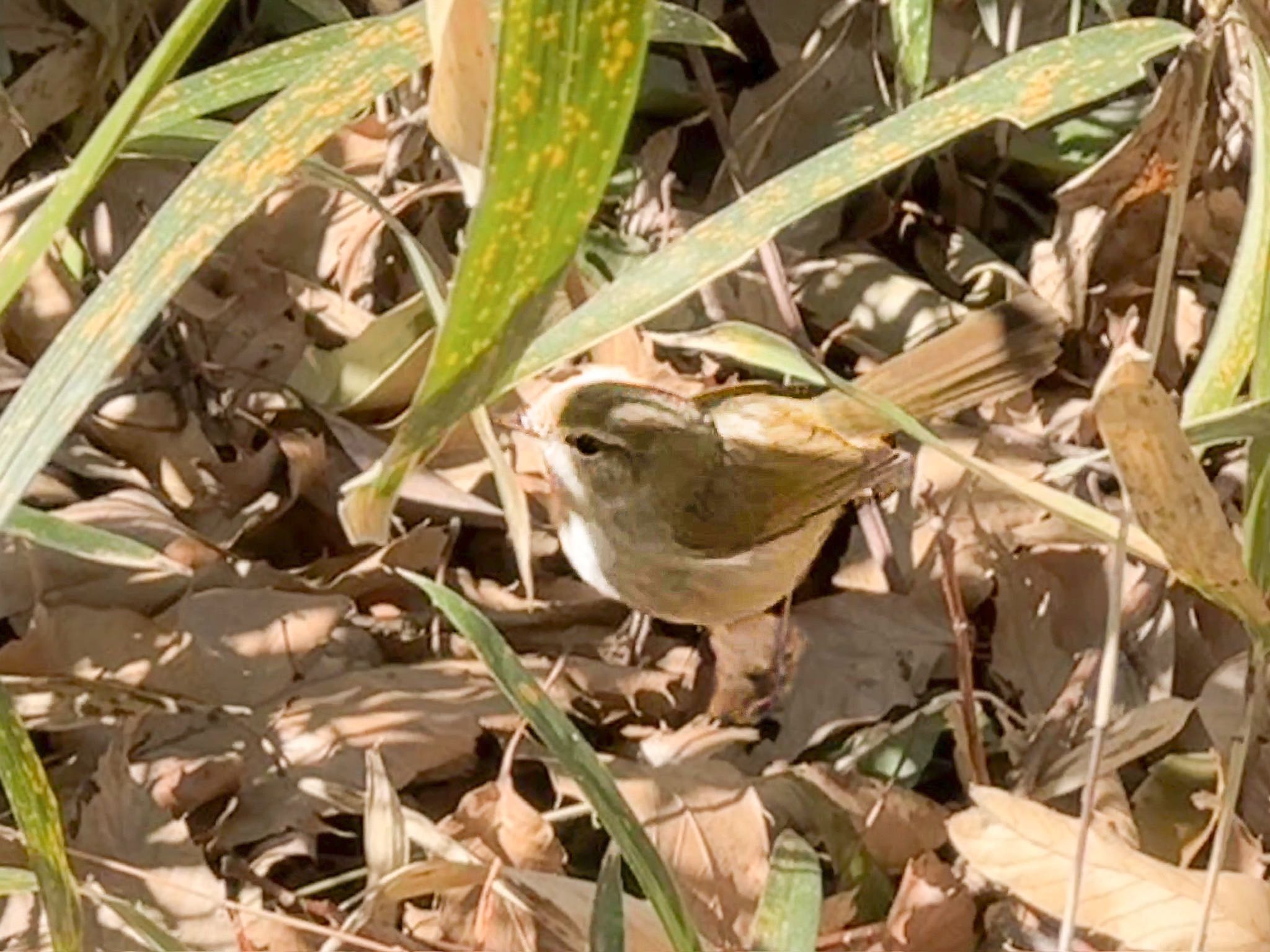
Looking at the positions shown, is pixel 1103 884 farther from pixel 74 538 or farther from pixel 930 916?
pixel 74 538

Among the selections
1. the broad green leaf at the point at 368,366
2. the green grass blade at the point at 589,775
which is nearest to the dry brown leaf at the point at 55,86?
the broad green leaf at the point at 368,366

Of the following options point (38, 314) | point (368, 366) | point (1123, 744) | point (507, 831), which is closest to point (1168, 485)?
point (1123, 744)

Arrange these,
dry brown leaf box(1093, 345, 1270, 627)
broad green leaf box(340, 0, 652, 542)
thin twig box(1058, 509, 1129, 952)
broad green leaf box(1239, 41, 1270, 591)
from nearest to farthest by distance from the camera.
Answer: broad green leaf box(340, 0, 652, 542) < dry brown leaf box(1093, 345, 1270, 627) < thin twig box(1058, 509, 1129, 952) < broad green leaf box(1239, 41, 1270, 591)

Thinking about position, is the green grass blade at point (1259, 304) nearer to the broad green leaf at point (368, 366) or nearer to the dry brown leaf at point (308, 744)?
the dry brown leaf at point (308, 744)

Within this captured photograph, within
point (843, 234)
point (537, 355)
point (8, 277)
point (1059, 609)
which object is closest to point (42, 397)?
point (8, 277)

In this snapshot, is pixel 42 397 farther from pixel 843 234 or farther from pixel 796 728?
pixel 843 234

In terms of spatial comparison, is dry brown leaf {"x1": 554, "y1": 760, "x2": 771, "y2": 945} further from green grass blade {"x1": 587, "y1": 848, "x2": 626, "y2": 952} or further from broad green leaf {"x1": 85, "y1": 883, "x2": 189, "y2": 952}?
broad green leaf {"x1": 85, "y1": 883, "x2": 189, "y2": 952}

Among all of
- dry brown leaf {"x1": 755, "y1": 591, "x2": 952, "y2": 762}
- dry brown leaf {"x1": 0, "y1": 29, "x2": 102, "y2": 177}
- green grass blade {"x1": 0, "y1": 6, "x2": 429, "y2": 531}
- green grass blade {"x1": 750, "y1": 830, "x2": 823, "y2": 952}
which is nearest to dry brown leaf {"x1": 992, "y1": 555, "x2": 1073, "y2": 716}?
dry brown leaf {"x1": 755, "y1": 591, "x2": 952, "y2": 762}
